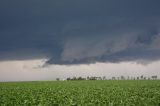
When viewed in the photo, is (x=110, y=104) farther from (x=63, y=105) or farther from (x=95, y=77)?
(x=95, y=77)

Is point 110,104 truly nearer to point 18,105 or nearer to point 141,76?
point 18,105

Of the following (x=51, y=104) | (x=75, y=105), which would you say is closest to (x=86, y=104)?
(x=75, y=105)

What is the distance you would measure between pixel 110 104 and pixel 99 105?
93cm

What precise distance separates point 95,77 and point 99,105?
163 metres

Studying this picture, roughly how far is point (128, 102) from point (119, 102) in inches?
27.3

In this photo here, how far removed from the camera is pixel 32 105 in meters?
24.7

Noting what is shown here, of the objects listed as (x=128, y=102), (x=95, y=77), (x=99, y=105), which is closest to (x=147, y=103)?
(x=128, y=102)

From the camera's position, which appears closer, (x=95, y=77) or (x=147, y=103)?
(x=147, y=103)

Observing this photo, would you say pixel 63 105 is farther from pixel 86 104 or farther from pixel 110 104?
pixel 110 104

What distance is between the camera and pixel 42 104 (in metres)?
25.0

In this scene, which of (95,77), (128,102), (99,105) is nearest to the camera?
(99,105)

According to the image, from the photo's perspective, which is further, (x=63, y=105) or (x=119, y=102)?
(x=119, y=102)

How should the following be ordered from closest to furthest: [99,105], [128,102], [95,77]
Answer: [99,105]
[128,102]
[95,77]

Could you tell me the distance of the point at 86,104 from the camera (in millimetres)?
24688
